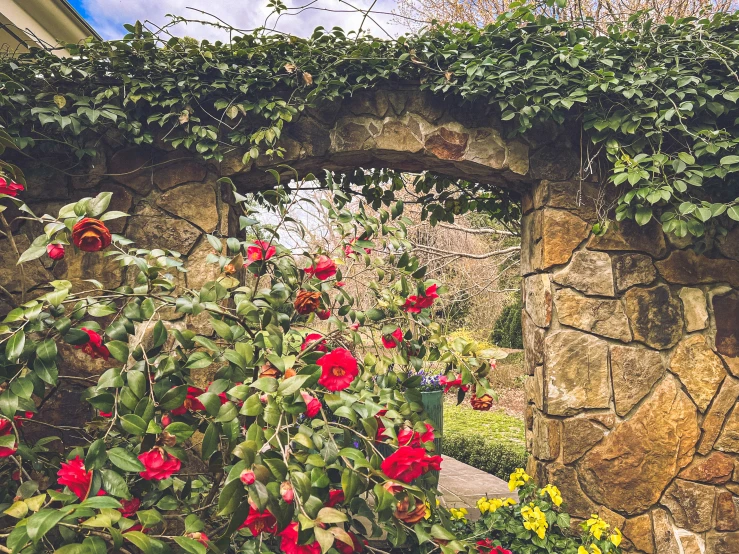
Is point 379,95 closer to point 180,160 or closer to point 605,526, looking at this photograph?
point 180,160

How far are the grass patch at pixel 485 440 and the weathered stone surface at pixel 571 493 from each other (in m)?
1.37

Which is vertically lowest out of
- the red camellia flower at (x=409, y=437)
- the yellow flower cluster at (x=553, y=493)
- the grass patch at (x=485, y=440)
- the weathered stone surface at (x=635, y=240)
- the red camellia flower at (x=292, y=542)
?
the grass patch at (x=485, y=440)

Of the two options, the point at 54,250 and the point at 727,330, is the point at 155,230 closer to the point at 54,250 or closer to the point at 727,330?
the point at 54,250

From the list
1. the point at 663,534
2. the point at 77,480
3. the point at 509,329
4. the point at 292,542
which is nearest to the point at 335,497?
the point at 292,542

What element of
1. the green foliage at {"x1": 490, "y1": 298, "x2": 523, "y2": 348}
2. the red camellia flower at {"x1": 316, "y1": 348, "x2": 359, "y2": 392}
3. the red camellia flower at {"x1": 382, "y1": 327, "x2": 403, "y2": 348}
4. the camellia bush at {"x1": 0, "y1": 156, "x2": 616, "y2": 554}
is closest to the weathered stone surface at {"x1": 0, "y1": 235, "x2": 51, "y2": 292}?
the camellia bush at {"x1": 0, "y1": 156, "x2": 616, "y2": 554}

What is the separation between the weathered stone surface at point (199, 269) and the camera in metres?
1.98

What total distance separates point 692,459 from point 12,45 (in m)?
4.27

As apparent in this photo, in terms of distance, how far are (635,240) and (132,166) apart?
2.03 meters

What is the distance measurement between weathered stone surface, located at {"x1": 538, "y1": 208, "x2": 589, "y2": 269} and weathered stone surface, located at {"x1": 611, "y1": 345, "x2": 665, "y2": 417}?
41 centimetres

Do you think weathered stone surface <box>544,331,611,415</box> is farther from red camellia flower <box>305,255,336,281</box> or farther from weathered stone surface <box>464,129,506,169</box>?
red camellia flower <box>305,255,336,281</box>

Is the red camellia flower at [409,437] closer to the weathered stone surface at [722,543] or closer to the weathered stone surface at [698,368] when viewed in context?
the weathered stone surface at [698,368]

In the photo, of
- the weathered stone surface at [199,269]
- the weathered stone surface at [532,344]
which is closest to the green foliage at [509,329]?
the weathered stone surface at [532,344]

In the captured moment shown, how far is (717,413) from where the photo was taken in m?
1.93

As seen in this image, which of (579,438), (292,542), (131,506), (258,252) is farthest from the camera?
(579,438)
